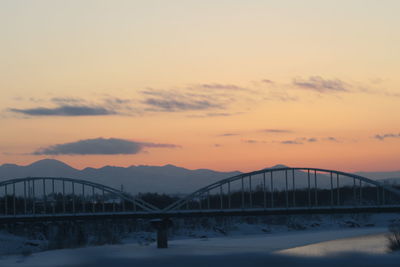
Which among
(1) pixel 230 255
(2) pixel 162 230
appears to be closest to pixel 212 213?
(2) pixel 162 230

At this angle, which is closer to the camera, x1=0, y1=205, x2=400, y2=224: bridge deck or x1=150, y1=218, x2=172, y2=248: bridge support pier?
x1=150, y1=218, x2=172, y2=248: bridge support pier

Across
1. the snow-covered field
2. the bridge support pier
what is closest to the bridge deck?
the bridge support pier

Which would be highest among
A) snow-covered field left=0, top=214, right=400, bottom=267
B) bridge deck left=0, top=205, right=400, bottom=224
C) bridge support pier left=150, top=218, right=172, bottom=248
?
bridge deck left=0, top=205, right=400, bottom=224

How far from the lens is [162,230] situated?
89.2 m

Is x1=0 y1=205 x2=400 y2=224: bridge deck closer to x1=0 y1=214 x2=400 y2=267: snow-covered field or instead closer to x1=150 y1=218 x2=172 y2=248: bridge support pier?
x1=150 y1=218 x2=172 y2=248: bridge support pier

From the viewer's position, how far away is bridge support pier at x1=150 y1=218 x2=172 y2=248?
88000 millimetres

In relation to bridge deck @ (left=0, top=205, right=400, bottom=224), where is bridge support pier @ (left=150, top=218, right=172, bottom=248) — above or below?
below

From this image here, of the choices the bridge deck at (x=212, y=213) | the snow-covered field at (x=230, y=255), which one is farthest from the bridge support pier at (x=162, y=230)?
the snow-covered field at (x=230, y=255)

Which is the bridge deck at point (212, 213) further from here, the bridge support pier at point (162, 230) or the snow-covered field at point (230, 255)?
the snow-covered field at point (230, 255)

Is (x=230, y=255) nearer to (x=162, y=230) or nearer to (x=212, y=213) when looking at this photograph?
(x=212, y=213)

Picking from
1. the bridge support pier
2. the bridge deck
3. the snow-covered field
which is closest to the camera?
the snow-covered field

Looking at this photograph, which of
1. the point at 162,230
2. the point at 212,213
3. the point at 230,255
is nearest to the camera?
the point at 230,255

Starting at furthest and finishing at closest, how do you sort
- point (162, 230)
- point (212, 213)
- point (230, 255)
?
point (212, 213), point (162, 230), point (230, 255)

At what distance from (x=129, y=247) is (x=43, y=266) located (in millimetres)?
26098
